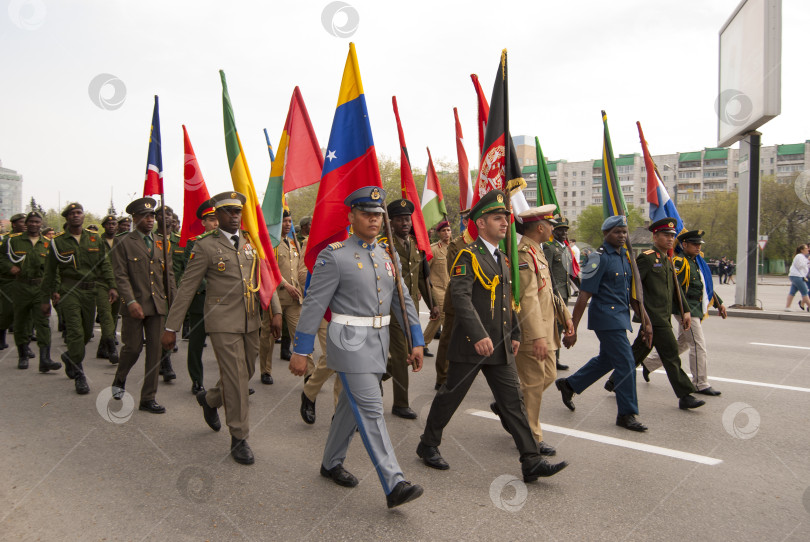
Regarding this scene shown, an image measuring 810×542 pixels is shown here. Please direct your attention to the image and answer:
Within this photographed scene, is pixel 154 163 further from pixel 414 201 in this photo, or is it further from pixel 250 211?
pixel 414 201

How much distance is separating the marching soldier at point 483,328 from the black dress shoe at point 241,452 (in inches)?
47.6

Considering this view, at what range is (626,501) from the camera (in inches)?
141

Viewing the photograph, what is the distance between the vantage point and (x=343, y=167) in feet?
14.9

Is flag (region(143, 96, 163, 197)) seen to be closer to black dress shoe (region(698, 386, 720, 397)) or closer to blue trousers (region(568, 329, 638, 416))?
blue trousers (region(568, 329, 638, 416))

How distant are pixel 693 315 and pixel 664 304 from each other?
0.94 metres

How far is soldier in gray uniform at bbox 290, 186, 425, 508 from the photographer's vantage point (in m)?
3.58

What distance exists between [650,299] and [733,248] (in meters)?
62.2

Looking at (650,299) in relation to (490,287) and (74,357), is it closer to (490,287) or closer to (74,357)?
(490,287)

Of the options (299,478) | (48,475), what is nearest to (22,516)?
(48,475)

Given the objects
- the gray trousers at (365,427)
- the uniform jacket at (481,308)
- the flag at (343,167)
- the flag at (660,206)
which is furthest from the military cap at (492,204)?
the flag at (660,206)

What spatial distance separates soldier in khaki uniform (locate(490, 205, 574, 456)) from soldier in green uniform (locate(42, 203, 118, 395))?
5.10m

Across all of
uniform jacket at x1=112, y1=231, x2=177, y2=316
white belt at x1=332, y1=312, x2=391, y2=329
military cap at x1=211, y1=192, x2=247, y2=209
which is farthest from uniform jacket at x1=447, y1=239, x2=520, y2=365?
uniform jacket at x1=112, y1=231, x2=177, y2=316

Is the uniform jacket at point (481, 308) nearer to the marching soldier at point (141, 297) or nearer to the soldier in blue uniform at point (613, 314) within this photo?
the soldier in blue uniform at point (613, 314)

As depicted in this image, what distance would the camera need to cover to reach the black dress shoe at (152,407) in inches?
220
